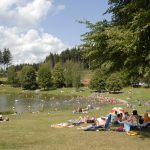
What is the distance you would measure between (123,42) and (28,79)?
404 feet

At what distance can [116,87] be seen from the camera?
104 meters

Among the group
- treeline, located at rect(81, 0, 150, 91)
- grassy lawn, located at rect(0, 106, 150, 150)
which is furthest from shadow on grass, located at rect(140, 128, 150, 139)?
treeline, located at rect(81, 0, 150, 91)

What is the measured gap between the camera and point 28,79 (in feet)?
458

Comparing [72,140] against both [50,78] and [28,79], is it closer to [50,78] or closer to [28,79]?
[50,78]

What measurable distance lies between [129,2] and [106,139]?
24.3ft

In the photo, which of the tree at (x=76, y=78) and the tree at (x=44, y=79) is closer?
the tree at (x=76, y=78)

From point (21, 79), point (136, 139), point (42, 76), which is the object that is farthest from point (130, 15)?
point (21, 79)

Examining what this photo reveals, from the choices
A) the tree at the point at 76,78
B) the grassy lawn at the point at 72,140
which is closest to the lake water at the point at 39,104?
the tree at the point at 76,78

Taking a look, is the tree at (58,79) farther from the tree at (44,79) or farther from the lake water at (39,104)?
the lake water at (39,104)

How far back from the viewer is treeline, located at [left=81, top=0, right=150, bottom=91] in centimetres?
1800

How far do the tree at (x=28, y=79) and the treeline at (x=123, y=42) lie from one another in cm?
11852

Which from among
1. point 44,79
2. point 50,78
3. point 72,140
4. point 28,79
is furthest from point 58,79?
point 72,140

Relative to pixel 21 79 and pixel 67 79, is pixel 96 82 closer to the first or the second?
pixel 67 79

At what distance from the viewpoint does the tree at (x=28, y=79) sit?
139875mm
